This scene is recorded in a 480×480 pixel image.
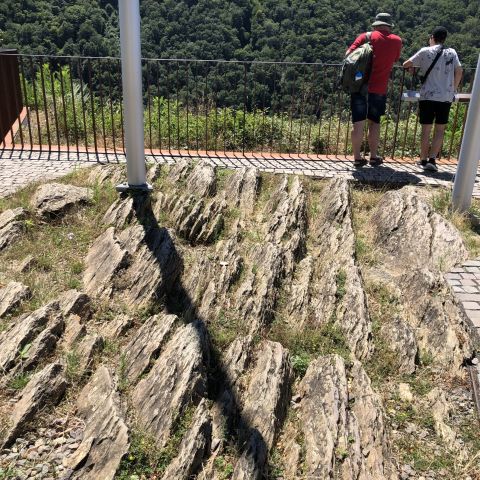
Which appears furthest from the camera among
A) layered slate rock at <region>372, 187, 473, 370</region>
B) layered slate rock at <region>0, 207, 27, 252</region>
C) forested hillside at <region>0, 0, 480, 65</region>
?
forested hillside at <region>0, 0, 480, 65</region>

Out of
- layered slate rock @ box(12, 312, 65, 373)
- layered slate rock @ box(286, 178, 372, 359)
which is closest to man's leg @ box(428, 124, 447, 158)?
layered slate rock @ box(286, 178, 372, 359)

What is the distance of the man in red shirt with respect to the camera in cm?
663

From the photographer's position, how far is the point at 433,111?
23.2ft

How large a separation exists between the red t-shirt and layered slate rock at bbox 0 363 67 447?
5193 millimetres

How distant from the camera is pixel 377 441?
3363 mm

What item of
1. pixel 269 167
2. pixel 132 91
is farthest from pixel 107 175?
pixel 269 167

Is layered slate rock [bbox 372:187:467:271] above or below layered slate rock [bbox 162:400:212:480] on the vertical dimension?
above

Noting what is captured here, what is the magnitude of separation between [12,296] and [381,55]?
16.7 ft

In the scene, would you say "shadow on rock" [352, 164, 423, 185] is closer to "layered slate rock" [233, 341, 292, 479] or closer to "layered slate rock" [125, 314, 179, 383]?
"layered slate rock" [233, 341, 292, 479]

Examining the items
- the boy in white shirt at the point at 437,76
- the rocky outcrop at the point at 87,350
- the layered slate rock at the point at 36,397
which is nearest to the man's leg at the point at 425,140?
the boy in white shirt at the point at 437,76

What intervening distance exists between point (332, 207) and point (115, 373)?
130 inches

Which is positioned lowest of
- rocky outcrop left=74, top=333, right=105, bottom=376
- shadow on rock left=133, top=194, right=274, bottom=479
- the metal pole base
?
shadow on rock left=133, top=194, right=274, bottom=479

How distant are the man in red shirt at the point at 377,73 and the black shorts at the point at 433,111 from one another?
0.60 metres

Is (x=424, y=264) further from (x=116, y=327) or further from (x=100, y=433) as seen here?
(x=100, y=433)
